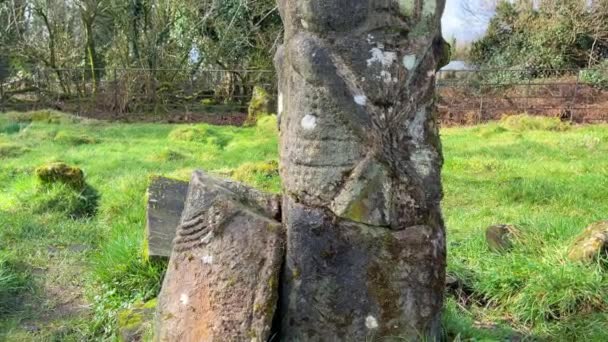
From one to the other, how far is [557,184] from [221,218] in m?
6.54

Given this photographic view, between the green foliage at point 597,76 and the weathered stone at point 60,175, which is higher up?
the green foliage at point 597,76

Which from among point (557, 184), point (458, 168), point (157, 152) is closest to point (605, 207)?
point (557, 184)

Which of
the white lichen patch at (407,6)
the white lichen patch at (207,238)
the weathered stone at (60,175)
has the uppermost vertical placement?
the white lichen patch at (407,6)

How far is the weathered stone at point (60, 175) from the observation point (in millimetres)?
7809

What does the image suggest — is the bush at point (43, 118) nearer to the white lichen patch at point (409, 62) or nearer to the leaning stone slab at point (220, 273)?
the leaning stone slab at point (220, 273)

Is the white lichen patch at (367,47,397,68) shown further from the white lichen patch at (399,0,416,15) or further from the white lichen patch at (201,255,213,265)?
the white lichen patch at (201,255,213,265)

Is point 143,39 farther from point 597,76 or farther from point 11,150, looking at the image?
point 597,76

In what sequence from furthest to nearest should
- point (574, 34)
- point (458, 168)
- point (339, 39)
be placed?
point (574, 34) < point (458, 168) < point (339, 39)

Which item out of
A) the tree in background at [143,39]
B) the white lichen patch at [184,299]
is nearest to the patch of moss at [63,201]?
the white lichen patch at [184,299]

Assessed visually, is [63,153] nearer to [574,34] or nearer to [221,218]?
[221,218]

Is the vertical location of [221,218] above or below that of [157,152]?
above

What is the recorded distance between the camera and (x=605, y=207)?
7.29 metres

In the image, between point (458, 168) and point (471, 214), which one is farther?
point (458, 168)

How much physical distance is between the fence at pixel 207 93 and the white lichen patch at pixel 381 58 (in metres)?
15.5
